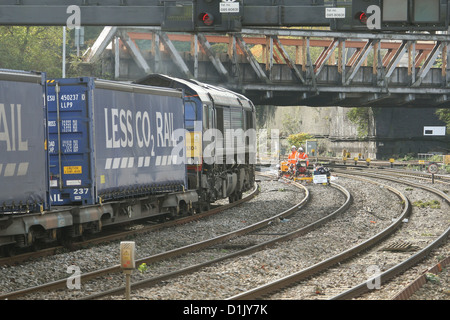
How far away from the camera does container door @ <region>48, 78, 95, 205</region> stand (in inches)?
590

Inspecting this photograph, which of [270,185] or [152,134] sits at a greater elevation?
[152,134]

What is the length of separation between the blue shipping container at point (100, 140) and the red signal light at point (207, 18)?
211 cm

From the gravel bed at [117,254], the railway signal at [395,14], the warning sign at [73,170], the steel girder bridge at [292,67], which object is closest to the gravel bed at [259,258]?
the gravel bed at [117,254]

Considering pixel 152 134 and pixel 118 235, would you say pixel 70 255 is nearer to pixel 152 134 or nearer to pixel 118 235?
pixel 118 235

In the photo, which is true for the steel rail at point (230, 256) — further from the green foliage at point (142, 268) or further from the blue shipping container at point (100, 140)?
the blue shipping container at point (100, 140)

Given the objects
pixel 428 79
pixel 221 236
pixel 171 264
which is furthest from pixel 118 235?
pixel 428 79

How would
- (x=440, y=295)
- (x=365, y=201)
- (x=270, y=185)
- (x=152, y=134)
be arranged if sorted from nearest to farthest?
(x=440, y=295) → (x=152, y=134) → (x=365, y=201) → (x=270, y=185)

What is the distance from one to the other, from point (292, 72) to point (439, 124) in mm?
20442

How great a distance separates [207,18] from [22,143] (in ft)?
21.0

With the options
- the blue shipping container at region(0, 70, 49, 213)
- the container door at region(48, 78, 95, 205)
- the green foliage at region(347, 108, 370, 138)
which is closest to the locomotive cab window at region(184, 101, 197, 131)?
the container door at region(48, 78, 95, 205)

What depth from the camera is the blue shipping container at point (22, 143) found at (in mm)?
12562

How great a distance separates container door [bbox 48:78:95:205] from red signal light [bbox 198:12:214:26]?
4.00 metres

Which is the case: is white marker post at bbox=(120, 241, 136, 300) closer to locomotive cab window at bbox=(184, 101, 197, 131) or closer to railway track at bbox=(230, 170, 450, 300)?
railway track at bbox=(230, 170, 450, 300)
